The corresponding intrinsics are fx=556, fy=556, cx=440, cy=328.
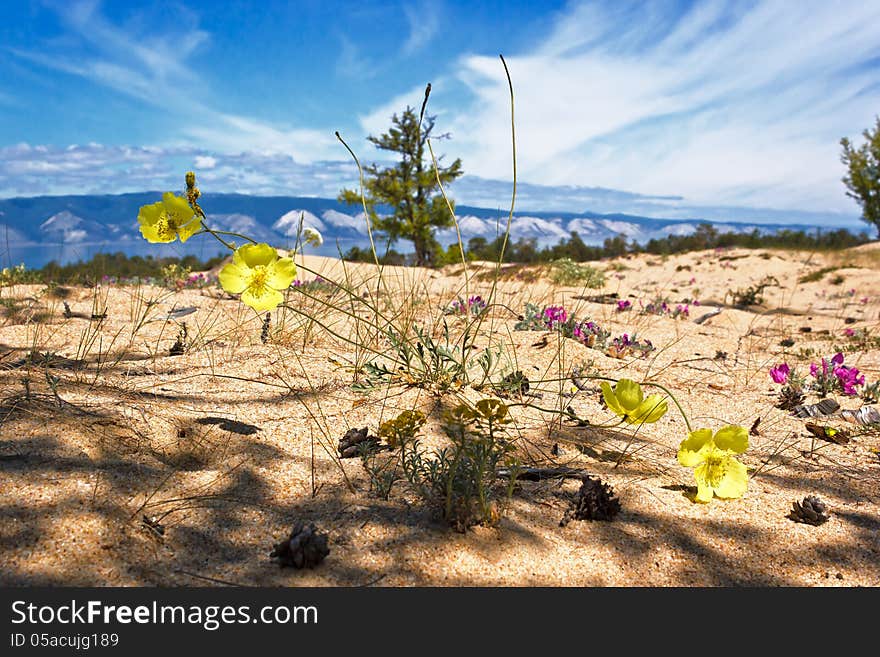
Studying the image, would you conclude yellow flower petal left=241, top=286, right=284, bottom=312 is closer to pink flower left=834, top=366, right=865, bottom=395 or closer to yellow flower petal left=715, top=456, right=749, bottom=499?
yellow flower petal left=715, top=456, right=749, bottom=499

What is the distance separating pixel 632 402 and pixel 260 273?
1.27 metres

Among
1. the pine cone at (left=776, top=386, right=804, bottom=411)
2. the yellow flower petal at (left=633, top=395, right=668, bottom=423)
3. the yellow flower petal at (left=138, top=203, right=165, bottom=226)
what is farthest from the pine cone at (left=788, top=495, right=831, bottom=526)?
the yellow flower petal at (left=138, top=203, right=165, bottom=226)

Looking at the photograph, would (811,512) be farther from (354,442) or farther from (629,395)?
(354,442)

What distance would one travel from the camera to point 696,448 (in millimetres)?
1727

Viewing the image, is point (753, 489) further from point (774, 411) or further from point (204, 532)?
point (204, 532)

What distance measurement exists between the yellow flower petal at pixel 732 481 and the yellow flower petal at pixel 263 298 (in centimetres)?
151

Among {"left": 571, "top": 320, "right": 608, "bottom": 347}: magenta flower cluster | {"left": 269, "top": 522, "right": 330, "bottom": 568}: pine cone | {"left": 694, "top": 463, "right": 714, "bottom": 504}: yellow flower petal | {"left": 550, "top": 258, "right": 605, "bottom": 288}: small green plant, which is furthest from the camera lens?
{"left": 550, "top": 258, "right": 605, "bottom": 288}: small green plant

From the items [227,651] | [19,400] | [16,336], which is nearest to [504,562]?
[227,651]

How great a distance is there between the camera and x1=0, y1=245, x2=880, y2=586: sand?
1348 mm

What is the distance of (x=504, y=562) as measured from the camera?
54.7 inches

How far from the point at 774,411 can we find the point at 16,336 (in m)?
4.26

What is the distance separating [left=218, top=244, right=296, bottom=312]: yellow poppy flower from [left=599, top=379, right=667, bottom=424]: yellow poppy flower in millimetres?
1089

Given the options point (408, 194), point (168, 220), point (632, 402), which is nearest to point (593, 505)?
point (632, 402)

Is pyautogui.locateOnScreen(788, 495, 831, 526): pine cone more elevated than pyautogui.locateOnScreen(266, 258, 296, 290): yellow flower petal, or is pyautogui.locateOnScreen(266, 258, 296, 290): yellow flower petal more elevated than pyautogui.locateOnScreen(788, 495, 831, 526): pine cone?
pyautogui.locateOnScreen(266, 258, 296, 290): yellow flower petal
